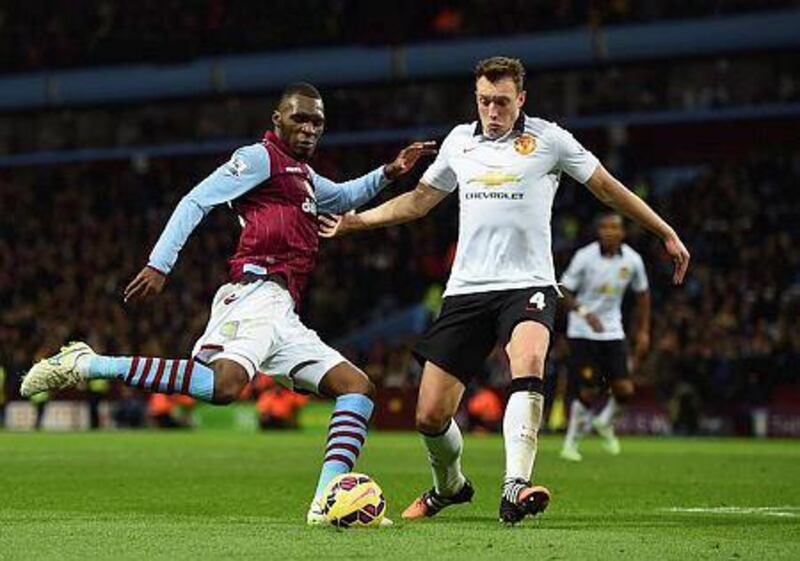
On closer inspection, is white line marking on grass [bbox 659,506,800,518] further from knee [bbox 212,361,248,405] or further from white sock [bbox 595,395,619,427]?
white sock [bbox 595,395,619,427]

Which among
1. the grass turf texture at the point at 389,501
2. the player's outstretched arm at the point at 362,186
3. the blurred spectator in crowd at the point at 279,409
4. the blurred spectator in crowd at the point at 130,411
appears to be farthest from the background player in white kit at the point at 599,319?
the blurred spectator in crowd at the point at 130,411

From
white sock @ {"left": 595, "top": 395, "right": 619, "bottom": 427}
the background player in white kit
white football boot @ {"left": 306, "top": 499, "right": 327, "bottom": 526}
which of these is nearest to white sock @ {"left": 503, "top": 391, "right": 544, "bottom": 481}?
white football boot @ {"left": 306, "top": 499, "right": 327, "bottom": 526}

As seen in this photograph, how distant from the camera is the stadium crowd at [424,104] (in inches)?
1293

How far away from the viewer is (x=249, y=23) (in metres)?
38.2

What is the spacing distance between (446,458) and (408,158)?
1.70 m

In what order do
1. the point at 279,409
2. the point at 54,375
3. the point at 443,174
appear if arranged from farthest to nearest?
the point at 279,409, the point at 443,174, the point at 54,375

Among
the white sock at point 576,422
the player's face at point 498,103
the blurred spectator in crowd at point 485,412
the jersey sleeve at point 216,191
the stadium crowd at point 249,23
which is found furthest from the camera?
the stadium crowd at point 249,23

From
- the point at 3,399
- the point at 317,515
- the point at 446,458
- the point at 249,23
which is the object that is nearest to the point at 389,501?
the point at 446,458

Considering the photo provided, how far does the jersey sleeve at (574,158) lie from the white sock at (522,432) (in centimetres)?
123

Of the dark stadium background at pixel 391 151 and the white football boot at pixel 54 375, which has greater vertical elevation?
the dark stadium background at pixel 391 151

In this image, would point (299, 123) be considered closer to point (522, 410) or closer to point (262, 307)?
point (262, 307)

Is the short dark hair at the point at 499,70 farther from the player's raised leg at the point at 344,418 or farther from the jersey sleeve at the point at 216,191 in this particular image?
the player's raised leg at the point at 344,418

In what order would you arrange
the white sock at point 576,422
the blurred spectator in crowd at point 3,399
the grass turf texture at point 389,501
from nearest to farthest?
the grass turf texture at point 389,501 → the white sock at point 576,422 → the blurred spectator in crowd at point 3,399

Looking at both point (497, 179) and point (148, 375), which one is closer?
point (148, 375)
